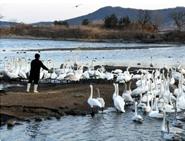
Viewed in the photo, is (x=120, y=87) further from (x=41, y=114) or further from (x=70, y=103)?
(x=41, y=114)

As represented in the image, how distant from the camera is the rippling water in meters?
17.5

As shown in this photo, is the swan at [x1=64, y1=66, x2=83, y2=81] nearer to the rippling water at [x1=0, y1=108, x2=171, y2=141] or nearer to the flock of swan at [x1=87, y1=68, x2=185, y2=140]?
the flock of swan at [x1=87, y1=68, x2=185, y2=140]

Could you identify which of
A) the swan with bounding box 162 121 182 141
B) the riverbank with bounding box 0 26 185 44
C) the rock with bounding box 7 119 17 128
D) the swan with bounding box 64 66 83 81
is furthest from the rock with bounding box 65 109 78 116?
the riverbank with bounding box 0 26 185 44

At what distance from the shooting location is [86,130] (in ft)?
61.4

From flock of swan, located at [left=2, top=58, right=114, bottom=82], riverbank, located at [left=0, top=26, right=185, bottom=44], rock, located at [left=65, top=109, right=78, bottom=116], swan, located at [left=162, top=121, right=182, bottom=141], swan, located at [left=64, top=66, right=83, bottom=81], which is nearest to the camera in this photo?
swan, located at [left=162, top=121, right=182, bottom=141]

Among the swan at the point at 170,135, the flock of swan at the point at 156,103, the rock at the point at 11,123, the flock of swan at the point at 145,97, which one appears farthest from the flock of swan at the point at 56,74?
the swan at the point at 170,135

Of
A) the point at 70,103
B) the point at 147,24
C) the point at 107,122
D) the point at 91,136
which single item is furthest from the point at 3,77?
the point at 147,24

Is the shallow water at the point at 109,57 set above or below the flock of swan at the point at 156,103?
below

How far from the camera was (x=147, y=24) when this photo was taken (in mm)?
117438

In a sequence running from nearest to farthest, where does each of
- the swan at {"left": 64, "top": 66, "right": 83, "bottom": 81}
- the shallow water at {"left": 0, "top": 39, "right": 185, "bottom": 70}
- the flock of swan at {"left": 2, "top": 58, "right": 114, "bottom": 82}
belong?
1. the swan at {"left": 64, "top": 66, "right": 83, "bottom": 81}
2. the flock of swan at {"left": 2, "top": 58, "right": 114, "bottom": 82}
3. the shallow water at {"left": 0, "top": 39, "right": 185, "bottom": 70}

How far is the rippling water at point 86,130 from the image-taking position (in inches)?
688

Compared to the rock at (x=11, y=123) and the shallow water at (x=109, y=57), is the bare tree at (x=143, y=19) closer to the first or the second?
the shallow water at (x=109, y=57)

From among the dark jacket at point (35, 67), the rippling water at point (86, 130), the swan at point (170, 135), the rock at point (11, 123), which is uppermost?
the dark jacket at point (35, 67)

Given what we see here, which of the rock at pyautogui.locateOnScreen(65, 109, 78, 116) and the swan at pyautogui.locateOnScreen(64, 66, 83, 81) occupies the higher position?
the swan at pyautogui.locateOnScreen(64, 66, 83, 81)
